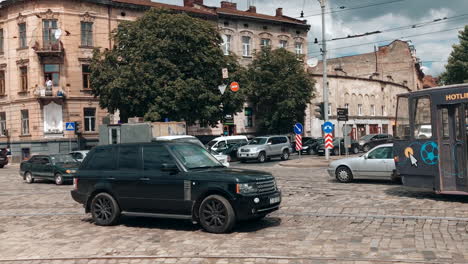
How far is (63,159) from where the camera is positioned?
75.1ft

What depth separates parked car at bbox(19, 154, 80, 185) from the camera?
21.5 meters

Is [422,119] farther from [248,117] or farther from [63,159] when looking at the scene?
[248,117]

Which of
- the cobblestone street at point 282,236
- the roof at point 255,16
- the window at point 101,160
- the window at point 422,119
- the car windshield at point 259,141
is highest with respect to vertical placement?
the roof at point 255,16

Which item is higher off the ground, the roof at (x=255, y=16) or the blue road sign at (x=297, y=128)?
the roof at (x=255, y=16)

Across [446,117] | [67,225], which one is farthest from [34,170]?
[446,117]

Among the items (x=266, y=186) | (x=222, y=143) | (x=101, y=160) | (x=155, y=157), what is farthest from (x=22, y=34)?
(x=266, y=186)

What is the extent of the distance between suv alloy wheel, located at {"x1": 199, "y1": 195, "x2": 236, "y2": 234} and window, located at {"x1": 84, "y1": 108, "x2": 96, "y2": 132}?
1419 inches

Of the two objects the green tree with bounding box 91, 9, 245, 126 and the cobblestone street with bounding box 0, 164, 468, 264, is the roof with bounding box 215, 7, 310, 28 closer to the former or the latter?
the green tree with bounding box 91, 9, 245, 126

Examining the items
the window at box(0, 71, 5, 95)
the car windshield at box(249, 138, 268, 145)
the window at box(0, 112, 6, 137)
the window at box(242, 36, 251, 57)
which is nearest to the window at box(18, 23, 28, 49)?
the window at box(0, 71, 5, 95)

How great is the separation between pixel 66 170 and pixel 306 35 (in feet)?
137

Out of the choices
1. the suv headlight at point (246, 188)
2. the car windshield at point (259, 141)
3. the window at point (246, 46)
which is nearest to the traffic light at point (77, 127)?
the car windshield at point (259, 141)

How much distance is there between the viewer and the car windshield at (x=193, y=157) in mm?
9742

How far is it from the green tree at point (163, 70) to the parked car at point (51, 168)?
12959mm

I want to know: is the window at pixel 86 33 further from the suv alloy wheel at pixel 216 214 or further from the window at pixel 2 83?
the suv alloy wheel at pixel 216 214
